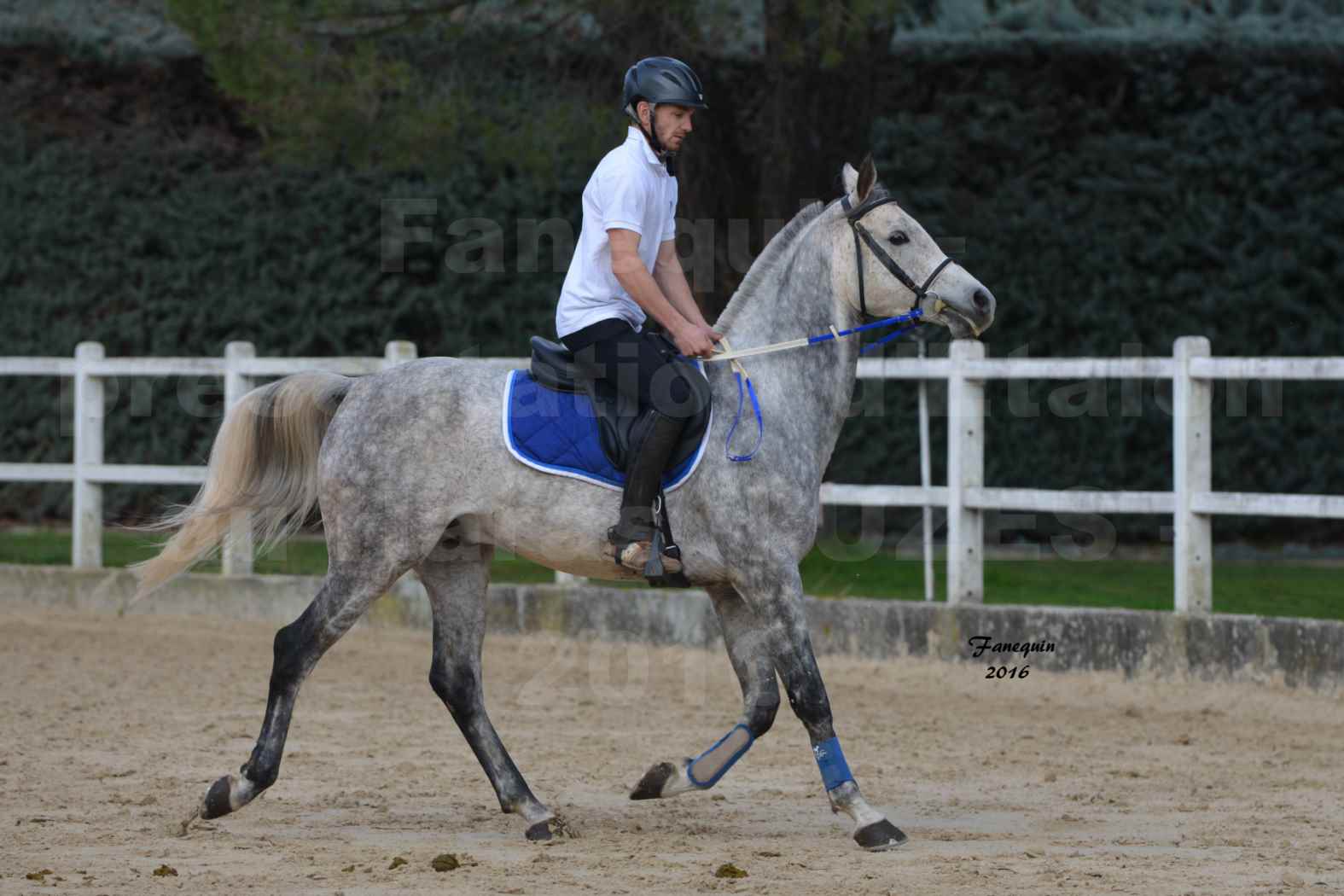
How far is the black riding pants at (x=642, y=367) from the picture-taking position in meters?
5.91

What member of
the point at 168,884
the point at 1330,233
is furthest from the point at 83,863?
the point at 1330,233

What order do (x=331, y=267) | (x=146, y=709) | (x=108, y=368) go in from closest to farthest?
1. (x=146, y=709)
2. (x=108, y=368)
3. (x=331, y=267)

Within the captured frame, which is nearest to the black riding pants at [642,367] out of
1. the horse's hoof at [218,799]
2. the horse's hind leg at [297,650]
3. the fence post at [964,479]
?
the horse's hind leg at [297,650]

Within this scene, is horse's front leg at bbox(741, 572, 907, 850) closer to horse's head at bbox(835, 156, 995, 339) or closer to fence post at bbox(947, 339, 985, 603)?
horse's head at bbox(835, 156, 995, 339)

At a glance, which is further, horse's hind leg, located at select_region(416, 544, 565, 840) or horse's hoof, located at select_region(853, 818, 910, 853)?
horse's hind leg, located at select_region(416, 544, 565, 840)

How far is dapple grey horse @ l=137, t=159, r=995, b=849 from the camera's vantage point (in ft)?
19.5

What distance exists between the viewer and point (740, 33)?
11.0m

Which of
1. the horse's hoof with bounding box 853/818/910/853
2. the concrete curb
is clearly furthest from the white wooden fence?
the horse's hoof with bounding box 853/818/910/853

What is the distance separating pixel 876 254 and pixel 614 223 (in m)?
0.88

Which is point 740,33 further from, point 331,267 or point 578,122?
point 331,267

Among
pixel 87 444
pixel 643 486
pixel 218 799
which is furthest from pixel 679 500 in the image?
pixel 87 444

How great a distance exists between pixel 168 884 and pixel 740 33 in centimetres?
720

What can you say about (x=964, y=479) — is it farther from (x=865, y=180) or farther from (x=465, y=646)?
(x=465, y=646)

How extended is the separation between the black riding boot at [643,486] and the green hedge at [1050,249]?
21.7ft
